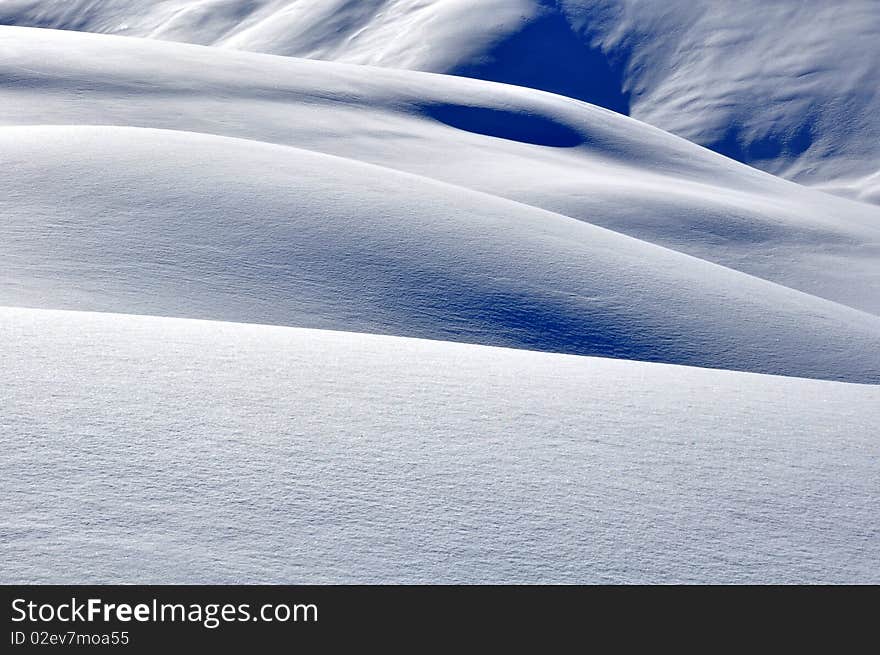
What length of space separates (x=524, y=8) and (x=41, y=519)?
40.1 meters

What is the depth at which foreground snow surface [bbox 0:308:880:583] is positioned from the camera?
105 inches

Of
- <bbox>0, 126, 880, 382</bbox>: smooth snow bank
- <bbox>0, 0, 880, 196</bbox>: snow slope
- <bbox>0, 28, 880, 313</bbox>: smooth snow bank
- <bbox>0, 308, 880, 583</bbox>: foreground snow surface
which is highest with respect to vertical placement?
<bbox>0, 0, 880, 196</bbox>: snow slope

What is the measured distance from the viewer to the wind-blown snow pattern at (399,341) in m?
2.84

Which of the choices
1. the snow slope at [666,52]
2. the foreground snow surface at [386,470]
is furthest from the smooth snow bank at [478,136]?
the snow slope at [666,52]

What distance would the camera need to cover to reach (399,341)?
504 cm

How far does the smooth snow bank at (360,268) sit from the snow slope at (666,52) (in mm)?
22904

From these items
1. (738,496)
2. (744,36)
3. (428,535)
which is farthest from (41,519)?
(744,36)

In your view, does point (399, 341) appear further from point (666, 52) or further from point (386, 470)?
point (666, 52)

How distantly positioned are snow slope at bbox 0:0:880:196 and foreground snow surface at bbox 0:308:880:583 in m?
27.3

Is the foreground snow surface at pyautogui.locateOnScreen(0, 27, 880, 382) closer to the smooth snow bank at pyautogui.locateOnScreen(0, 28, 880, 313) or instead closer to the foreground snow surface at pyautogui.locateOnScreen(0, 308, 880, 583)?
the smooth snow bank at pyautogui.locateOnScreen(0, 28, 880, 313)

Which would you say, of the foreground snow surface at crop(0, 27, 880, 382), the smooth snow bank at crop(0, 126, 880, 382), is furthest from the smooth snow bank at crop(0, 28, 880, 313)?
the smooth snow bank at crop(0, 126, 880, 382)

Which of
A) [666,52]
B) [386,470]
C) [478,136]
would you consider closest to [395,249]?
[386,470]
